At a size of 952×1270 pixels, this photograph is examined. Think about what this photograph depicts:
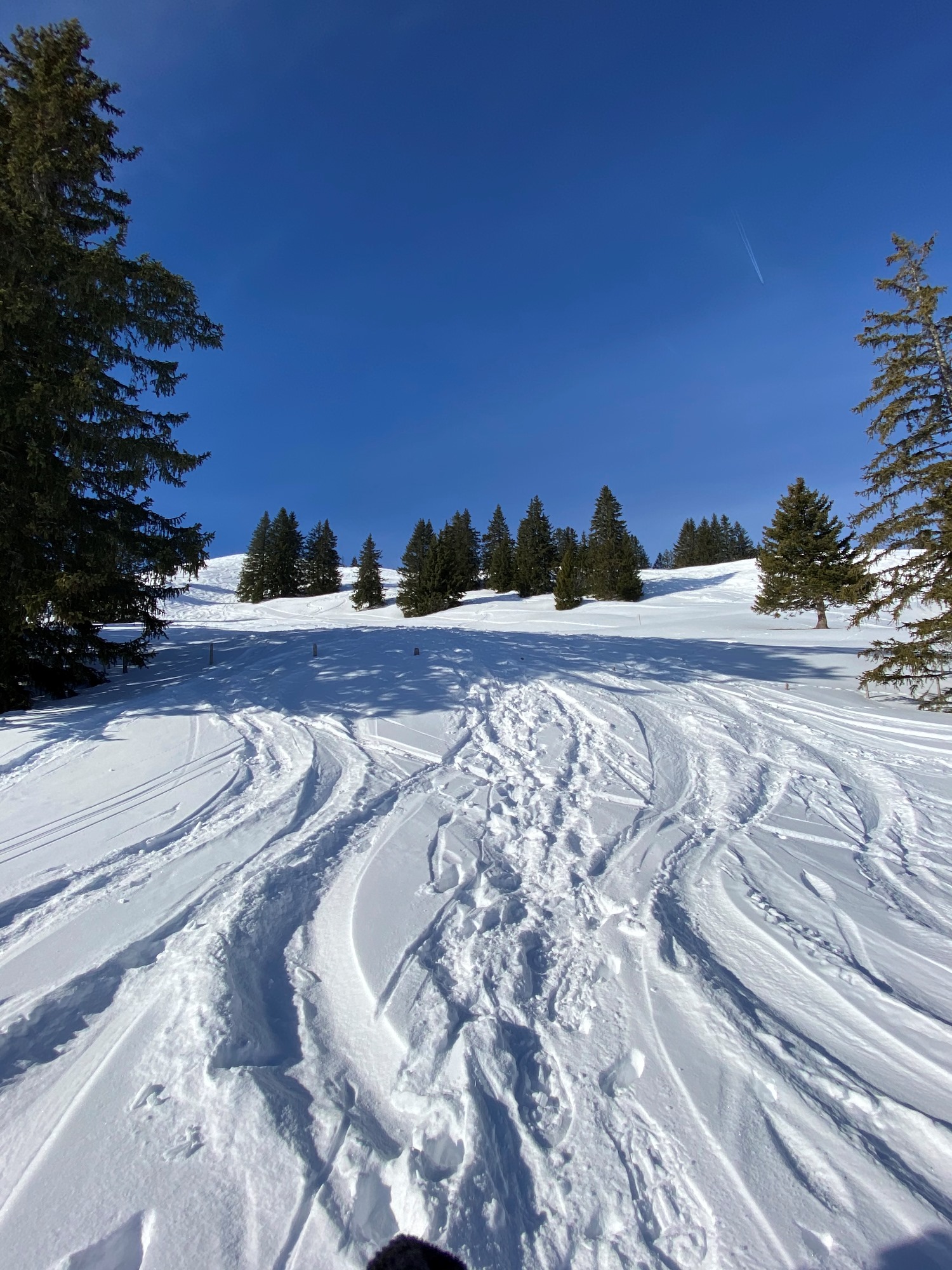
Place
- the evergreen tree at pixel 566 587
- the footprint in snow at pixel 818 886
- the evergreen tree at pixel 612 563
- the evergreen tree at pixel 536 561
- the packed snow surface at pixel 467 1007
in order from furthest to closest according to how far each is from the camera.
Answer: the evergreen tree at pixel 536 561, the evergreen tree at pixel 612 563, the evergreen tree at pixel 566 587, the footprint in snow at pixel 818 886, the packed snow surface at pixel 467 1007

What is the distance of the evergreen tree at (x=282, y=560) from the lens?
57.4 m

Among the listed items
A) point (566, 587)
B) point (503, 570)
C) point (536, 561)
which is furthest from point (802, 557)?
→ point (503, 570)

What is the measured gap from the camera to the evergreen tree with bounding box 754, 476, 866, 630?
87.2ft

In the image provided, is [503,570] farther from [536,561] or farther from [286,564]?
[286,564]

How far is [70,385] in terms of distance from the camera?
321 inches

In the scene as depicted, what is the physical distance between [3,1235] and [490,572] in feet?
184

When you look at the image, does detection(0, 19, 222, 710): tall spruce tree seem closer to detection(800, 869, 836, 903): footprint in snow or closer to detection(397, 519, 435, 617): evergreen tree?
detection(800, 869, 836, 903): footprint in snow

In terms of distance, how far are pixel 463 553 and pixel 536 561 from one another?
28.6ft

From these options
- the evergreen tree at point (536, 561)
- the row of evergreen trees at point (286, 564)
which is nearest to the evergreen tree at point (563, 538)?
the evergreen tree at point (536, 561)

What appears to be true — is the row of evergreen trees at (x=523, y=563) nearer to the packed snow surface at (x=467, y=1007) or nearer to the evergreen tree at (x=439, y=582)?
the evergreen tree at (x=439, y=582)

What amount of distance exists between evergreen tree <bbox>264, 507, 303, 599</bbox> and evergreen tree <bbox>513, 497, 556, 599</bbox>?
84.1 feet

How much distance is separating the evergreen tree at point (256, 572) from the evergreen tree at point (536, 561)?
92.5 feet

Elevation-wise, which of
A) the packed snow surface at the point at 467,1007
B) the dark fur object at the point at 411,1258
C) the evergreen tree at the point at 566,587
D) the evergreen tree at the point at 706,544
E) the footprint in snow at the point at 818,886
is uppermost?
the evergreen tree at the point at 706,544

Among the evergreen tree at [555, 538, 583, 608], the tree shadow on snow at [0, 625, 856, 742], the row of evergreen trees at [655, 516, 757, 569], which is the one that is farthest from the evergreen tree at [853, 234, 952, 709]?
the row of evergreen trees at [655, 516, 757, 569]
